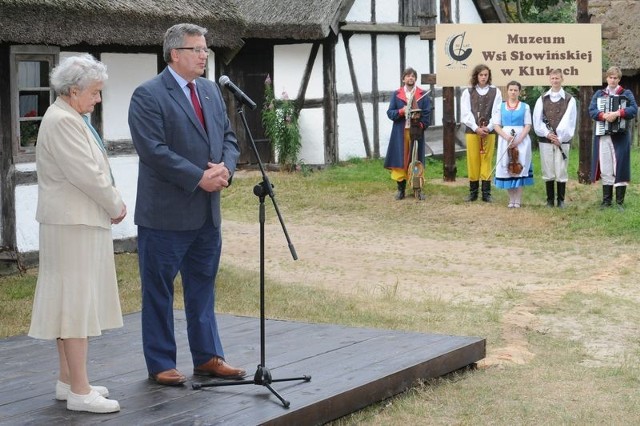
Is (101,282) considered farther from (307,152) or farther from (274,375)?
Result: (307,152)

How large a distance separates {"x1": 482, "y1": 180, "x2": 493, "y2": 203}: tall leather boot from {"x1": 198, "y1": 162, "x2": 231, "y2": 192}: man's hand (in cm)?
1046

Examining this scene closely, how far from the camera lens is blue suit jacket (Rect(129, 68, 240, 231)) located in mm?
5680

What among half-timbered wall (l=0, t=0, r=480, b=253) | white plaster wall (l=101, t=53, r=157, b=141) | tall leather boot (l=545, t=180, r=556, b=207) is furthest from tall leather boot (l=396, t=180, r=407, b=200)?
white plaster wall (l=101, t=53, r=157, b=141)

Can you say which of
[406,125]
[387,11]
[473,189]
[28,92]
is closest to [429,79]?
[406,125]

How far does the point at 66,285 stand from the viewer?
532 centimetres

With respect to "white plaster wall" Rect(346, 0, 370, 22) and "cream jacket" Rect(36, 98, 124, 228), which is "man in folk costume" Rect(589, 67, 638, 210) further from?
"cream jacket" Rect(36, 98, 124, 228)

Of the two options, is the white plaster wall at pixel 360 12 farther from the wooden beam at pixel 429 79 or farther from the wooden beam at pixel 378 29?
the wooden beam at pixel 429 79

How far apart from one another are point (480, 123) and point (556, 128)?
105 cm

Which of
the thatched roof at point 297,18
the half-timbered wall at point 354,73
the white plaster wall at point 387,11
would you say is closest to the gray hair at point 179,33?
the thatched roof at point 297,18

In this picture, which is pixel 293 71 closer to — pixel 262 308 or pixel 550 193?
pixel 550 193

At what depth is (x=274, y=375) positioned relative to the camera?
239 inches

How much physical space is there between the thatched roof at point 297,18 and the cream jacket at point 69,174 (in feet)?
45.9

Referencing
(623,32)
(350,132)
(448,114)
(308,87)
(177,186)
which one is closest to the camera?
(177,186)

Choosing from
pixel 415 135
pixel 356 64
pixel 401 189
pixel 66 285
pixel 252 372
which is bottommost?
pixel 252 372
